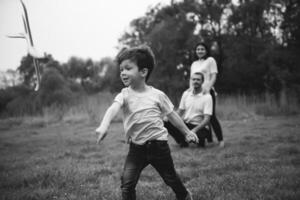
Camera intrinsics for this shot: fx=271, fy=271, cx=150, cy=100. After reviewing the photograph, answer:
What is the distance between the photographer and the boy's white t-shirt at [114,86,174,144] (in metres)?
2.35

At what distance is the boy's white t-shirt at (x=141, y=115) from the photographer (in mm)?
2350

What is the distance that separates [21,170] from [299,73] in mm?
22355

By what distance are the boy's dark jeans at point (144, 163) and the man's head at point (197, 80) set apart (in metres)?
3.01

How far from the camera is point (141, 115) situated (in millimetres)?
2355

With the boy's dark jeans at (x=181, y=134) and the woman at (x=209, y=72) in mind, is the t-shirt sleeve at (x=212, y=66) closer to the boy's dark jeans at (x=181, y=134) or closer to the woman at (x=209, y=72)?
the woman at (x=209, y=72)

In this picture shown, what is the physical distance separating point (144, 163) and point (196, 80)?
317 cm

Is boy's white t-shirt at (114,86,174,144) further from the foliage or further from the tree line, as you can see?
the foliage

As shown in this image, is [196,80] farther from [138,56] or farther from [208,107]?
[138,56]

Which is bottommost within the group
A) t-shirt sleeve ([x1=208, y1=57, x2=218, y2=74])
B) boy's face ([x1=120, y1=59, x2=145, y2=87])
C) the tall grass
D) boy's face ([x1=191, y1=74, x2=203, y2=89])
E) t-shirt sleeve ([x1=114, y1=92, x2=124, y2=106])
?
the tall grass

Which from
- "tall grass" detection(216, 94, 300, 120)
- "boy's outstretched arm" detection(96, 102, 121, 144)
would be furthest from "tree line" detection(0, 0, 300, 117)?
"boy's outstretched arm" detection(96, 102, 121, 144)

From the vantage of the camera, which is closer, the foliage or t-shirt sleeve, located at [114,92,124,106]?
t-shirt sleeve, located at [114,92,124,106]

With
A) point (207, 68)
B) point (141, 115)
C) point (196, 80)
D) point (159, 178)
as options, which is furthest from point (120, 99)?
point (207, 68)

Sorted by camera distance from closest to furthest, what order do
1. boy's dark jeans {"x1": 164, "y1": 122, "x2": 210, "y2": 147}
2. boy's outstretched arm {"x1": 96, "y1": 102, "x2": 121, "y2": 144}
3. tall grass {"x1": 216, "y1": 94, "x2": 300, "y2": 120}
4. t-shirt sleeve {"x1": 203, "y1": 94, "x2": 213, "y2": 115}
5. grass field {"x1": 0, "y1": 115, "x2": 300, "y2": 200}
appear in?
boy's outstretched arm {"x1": 96, "y1": 102, "x2": 121, "y2": 144} → grass field {"x1": 0, "y1": 115, "x2": 300, "y2": 200} → t-shirt sleeve {"x1": 203, "y1": 94, "x2": 213, "y2": 115} → boy's dark jeans {"x1": 164, "y1": 122, "x2": 210, "y2": 147} → tall grass {"x1": 216, "y1": 94, "x2": 300, "y2": 120}

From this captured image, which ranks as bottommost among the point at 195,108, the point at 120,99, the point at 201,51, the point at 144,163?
the point at 144,163
